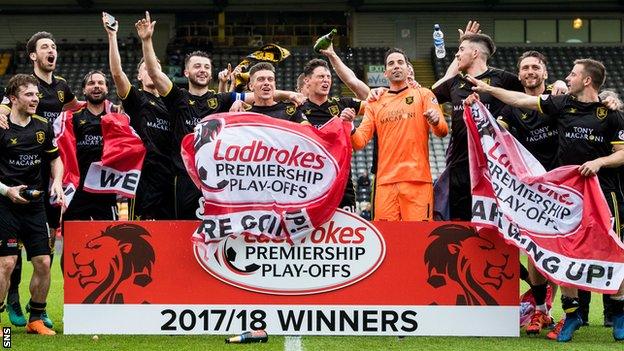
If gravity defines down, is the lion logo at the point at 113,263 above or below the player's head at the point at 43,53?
below

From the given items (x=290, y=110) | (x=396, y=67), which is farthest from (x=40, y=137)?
(x=396, y=67)

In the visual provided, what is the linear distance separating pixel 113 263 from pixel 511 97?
3.25 meters

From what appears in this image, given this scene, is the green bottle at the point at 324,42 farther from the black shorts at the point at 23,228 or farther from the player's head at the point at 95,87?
the black shorts at the point at 23,228

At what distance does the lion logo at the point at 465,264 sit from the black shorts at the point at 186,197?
6.91 feet

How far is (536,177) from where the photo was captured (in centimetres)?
756

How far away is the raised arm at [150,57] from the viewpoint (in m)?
8.02

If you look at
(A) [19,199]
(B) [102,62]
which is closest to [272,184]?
(A) [19,199]

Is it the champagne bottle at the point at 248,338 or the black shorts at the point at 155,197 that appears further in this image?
the black shorts at the point at 155,197

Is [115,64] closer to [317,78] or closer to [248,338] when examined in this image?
[317,78]

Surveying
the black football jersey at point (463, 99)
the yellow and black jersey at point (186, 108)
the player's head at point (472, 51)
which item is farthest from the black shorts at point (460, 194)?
the yellow and black jersey at point (186, 108)

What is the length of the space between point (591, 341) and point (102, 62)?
29031mm

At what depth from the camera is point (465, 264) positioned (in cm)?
745

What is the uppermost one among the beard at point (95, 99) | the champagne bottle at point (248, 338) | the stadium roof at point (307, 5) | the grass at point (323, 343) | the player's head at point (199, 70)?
the stadium roof at point (307, 5)

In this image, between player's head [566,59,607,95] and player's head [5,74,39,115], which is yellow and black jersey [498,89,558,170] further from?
player's head [5,74,39,115]
